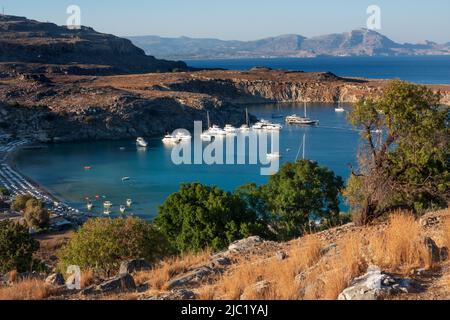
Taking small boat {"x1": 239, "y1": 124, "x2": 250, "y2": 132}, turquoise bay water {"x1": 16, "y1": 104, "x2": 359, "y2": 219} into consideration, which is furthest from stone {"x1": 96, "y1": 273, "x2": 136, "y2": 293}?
small boat {"x1": 239, "y1": 124, "x2": 250, "y2": 132}

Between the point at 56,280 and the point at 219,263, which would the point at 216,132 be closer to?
the point at 219,263

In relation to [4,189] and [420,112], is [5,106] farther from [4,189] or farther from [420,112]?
[420,112]

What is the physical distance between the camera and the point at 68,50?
135 m

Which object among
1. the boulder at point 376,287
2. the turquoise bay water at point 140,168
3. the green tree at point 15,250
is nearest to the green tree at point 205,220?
the green tree at point 15,250

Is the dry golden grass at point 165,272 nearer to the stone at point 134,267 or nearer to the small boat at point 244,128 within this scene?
the stone at point 134,267

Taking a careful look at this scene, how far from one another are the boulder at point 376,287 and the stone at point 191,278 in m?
3.06

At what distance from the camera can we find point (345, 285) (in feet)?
23.3

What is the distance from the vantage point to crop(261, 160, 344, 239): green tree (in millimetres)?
24781

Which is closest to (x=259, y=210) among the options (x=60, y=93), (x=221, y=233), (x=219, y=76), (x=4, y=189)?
(x=221, y=233)

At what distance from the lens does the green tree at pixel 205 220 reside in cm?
2139

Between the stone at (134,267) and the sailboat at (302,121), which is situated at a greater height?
the stone at (134,267)

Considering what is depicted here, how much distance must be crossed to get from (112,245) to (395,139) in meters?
8.37

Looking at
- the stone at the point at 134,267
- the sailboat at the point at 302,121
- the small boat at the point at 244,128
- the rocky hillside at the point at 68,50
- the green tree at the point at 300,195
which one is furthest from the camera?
the rocky hillside at the point at 68,50

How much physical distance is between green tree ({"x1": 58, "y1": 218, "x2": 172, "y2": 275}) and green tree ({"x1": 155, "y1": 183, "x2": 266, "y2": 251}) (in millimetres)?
4016
